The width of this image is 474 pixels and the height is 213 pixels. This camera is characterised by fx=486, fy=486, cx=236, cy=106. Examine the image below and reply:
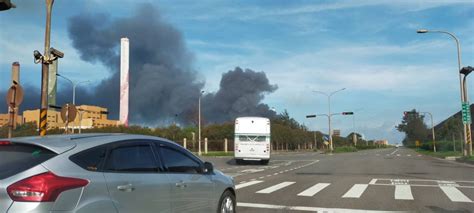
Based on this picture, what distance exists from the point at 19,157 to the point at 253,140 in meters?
27.5

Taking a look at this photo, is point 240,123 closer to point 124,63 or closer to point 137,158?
point 137,158

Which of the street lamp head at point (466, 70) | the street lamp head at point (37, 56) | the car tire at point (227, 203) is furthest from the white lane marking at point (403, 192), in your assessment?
the street lamp head at point (466, 70)

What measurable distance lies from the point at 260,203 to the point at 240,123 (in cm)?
2112

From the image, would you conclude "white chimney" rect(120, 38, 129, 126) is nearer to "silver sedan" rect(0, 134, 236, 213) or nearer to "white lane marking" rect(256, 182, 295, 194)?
"white lane marking" rect(256, 182, 295, 194)

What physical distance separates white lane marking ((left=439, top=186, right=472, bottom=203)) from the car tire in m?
6.73

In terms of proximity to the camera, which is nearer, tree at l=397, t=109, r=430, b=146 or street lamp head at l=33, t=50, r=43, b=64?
street lamp head at l=33, t=50, r=43, b=64

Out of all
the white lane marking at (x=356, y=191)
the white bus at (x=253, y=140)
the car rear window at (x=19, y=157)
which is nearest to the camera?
the car rear window at (x=19, y=157)

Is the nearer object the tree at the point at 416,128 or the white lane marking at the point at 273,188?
the white lane marking at the point at 273,188

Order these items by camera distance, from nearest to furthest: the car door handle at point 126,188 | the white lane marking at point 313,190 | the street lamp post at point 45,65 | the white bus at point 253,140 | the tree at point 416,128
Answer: the car door handle at point 126,188 → the white lane marking at point 313,190 → the street lamp post at point 45,65 → the white bus at point 253,140 → the tree at point 416,128

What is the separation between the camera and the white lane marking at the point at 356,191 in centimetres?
1284

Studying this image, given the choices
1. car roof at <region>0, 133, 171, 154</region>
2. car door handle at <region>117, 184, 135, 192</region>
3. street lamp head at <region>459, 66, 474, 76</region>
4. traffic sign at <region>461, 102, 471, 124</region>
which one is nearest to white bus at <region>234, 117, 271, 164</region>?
street lamp head at <region>459, 66, 474, 76</region>

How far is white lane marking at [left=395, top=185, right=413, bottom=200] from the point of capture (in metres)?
12.4

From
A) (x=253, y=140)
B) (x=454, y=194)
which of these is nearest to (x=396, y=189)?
(x=454, y=194)

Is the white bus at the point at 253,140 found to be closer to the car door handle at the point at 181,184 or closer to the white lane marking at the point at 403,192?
the white lane marking at the point at 403,192
